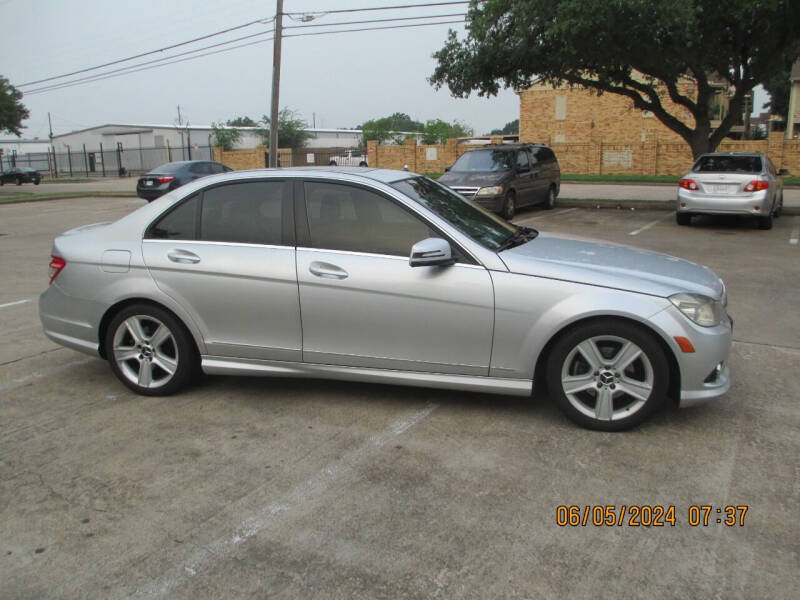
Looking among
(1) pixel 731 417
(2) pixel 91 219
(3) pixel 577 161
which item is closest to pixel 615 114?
(3) pixel 577 161

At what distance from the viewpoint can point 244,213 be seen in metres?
4.84

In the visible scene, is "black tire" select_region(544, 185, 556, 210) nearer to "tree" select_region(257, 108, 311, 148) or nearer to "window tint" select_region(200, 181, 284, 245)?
"window tint" select_region(200, 181, 284, 245)

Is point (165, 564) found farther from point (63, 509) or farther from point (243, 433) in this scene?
point (243, 433)

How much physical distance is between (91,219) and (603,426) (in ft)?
61.6

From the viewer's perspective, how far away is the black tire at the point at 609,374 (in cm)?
405

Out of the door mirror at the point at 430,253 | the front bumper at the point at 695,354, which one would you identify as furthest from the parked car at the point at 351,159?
the front bumper at the point at 695,354

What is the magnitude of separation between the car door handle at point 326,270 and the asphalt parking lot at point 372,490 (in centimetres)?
91

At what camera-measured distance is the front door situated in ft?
14.0

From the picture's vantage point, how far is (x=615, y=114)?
162 ft

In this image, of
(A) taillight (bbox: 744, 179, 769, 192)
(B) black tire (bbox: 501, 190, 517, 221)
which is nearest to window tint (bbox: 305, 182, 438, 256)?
(A) taillight (bbox: 744, 179, 769, 192)

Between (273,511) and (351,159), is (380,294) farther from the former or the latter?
(351,159)

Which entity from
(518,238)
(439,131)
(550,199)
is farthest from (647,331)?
(439,131)

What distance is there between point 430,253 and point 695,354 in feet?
5.41

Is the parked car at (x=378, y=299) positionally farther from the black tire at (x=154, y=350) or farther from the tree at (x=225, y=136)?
the tree at (x=225, y=136)
